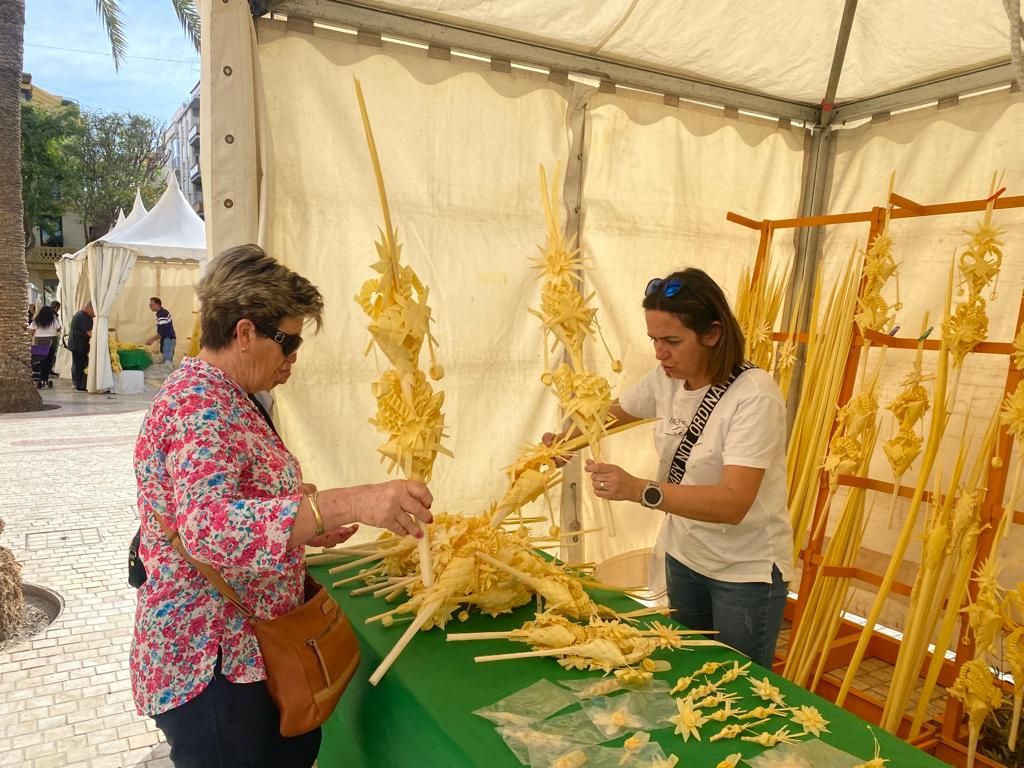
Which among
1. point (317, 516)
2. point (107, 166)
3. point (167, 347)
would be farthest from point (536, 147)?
point (107, 166)

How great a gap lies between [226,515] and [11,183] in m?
9.14

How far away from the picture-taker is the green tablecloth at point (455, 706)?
4.46 ft

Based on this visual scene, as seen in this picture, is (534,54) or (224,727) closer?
(224,727)

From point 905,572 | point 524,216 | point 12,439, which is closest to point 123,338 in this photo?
point 12,439

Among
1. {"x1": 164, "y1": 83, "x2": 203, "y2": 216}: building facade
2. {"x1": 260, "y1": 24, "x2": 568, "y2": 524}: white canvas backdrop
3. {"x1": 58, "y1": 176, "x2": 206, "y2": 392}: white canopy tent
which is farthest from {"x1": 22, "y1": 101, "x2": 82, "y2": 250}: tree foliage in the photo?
{"x1": 260, "y1": 24, "x2": 568, "y2": 524}: white canvas backdrop

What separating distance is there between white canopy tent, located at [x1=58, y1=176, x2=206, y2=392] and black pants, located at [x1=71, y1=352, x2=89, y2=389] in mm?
398

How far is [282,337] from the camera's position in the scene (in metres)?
1.55

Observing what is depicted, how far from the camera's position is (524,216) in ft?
10.5

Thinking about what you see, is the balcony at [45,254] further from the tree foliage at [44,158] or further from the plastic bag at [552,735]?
the plastic bag at [552,735]

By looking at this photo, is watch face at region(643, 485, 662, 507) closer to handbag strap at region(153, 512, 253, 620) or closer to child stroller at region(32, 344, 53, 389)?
handbag strap at region(153, 512, 253, 620)

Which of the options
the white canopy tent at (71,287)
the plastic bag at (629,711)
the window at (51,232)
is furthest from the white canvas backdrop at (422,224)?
the window at (51,232)

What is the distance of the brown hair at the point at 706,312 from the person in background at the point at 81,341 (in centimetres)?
1194

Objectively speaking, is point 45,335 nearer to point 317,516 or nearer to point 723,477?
point 317,516

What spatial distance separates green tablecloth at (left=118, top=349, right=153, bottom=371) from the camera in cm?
1248
